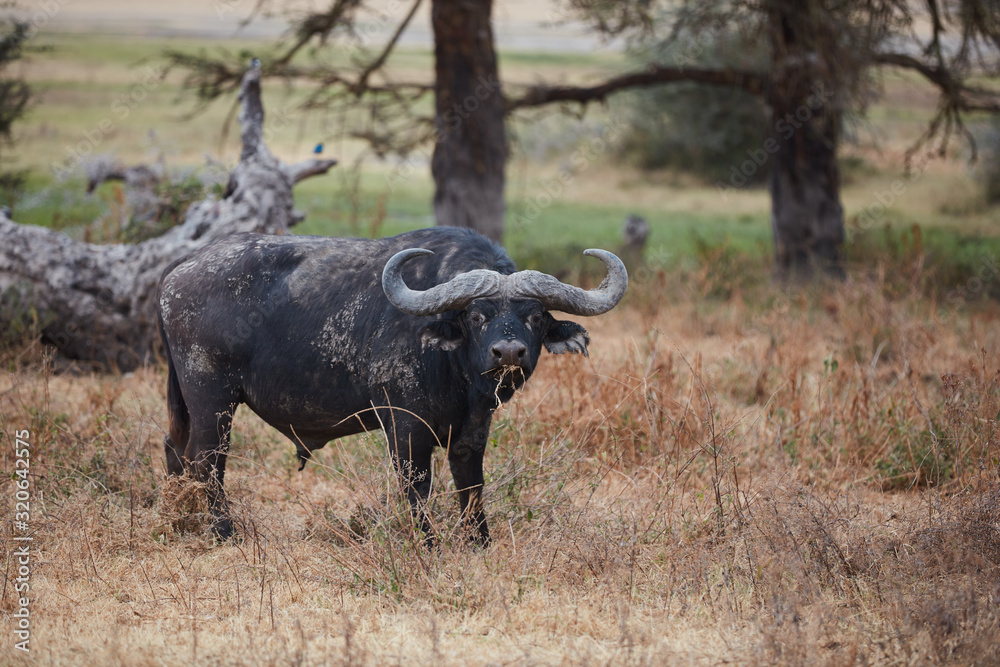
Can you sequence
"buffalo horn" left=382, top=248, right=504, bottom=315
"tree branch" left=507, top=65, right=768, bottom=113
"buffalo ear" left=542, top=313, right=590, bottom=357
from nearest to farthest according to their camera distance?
1. "buffalo horn" left=382, top=248, right=504, bottom=315
2. "buffalo ear" left=542, top=313, right=590, bottom=357
3. "tree branch" left=507, top=65, right=768, bottom=113

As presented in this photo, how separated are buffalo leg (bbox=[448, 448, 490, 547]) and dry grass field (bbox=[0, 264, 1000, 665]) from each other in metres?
0.11

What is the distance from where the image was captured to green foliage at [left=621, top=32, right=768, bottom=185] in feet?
89.6

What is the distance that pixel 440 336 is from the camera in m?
4.48

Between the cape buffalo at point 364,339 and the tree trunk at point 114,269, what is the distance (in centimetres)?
300

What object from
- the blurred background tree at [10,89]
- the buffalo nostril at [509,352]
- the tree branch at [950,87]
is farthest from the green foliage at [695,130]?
the buffalo nostril at [509,352]

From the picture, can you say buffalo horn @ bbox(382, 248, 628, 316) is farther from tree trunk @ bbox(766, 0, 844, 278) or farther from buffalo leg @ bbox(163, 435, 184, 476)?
tree trunk @ bbox(766, 0, 844, 278)

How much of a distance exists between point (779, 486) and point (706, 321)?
4996 mm

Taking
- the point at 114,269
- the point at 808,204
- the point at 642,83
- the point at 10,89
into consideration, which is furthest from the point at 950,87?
the point at 10,89

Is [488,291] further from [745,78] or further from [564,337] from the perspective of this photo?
[745,78]

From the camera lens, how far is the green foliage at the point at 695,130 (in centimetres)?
2731

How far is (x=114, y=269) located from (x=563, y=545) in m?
5.78

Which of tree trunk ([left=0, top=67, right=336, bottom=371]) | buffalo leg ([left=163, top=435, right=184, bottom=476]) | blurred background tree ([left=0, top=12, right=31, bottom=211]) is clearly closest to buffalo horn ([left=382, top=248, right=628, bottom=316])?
buffalo leg ([left=163, top=435, right=184, bottom=476])

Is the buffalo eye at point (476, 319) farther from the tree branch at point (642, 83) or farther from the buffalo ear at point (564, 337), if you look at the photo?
the tree branch at point (642, 83)

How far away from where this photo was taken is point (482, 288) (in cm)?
436
